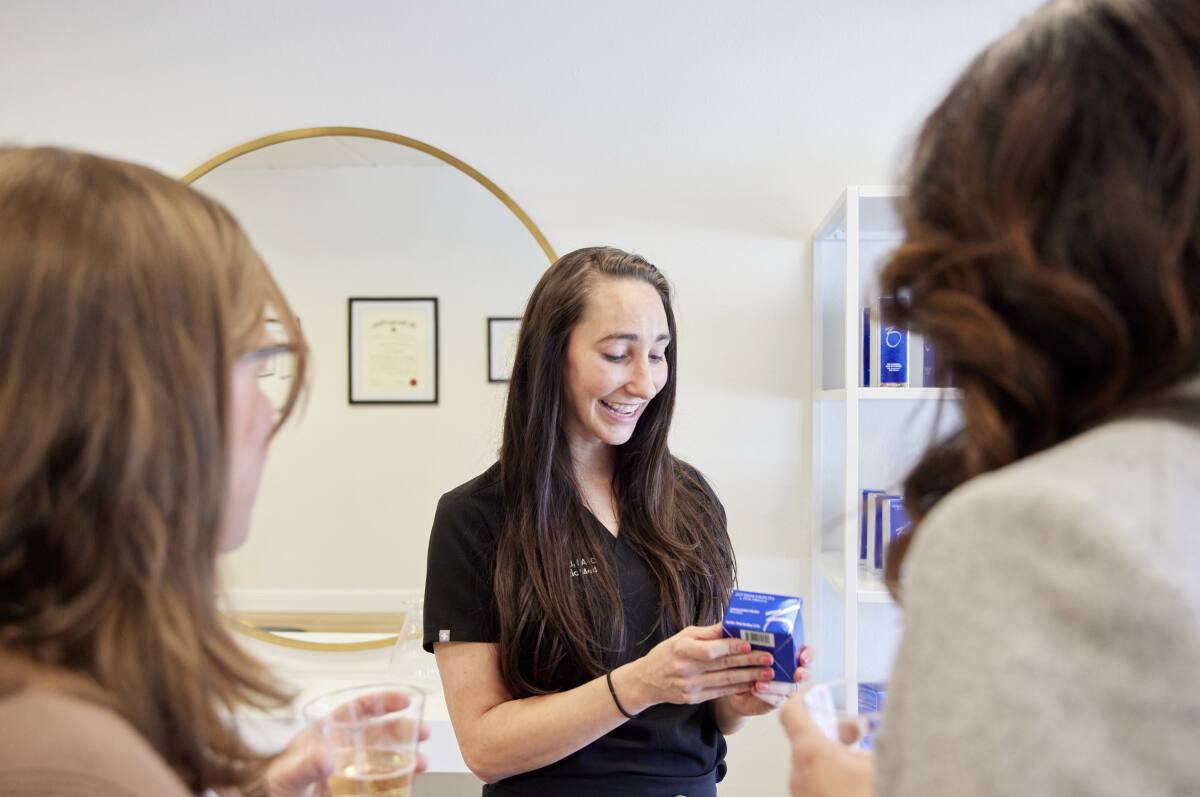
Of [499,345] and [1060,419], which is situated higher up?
[499,345]

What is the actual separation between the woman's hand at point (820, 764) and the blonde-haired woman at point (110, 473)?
0.46m

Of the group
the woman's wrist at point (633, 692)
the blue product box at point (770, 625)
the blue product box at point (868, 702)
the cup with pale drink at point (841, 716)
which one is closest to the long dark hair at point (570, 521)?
the woman's wrist at point (633, 692)

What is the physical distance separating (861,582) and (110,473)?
6.01 ft

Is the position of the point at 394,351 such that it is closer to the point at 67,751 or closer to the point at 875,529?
the point at 875,529

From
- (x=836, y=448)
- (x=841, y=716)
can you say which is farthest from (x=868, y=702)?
(x=836, y=448)

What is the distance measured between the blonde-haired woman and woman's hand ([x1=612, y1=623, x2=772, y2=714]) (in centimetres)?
74

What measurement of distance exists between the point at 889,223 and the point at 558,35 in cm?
100

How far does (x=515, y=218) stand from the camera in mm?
2510

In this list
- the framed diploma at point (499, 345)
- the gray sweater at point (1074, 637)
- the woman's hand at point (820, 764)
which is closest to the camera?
the gray sweater at point (1074, 637)

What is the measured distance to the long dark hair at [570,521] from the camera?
1.49 metres

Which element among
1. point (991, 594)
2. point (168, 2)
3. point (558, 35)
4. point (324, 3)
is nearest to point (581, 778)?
point (991, 594)

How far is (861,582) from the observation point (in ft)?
7.09

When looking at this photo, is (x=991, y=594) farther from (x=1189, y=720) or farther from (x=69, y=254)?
(x=69, y=254)

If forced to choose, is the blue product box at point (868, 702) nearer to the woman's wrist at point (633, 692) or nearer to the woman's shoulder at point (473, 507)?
the woman's wrist at point (633, 692)
